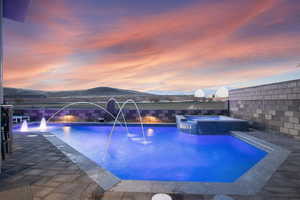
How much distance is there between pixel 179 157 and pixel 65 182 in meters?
3.44

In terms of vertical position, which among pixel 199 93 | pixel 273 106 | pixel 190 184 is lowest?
pixel 190 184

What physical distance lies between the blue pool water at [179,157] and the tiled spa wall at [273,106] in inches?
60.5

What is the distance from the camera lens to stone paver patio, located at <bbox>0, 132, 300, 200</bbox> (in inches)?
77.2

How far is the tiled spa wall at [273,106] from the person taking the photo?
513 centimetres

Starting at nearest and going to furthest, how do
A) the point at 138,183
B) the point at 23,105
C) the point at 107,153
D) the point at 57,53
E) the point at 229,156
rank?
the point at 138,183
the point at 229,156
the point at 107,153
the point at 57,53
the point at 23,105

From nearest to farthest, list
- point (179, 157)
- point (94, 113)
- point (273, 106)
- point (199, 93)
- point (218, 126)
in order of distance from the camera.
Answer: point (179, 157), point (273, 106), point (218, 126), point (94, 113), point (199, 93)

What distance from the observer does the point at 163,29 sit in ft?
23.9

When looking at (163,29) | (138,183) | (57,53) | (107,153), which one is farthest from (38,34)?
(138,183)

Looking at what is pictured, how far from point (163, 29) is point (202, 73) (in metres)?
7.33

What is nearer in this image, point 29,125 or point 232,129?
point 232,129

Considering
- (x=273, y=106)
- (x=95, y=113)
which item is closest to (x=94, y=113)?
(x=95, y=113)

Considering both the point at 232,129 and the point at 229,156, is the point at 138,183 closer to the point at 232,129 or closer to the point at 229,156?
the point at 229,156

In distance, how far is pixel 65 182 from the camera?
235cm

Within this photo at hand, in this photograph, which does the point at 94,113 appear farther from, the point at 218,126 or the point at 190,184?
the point at 190,184
